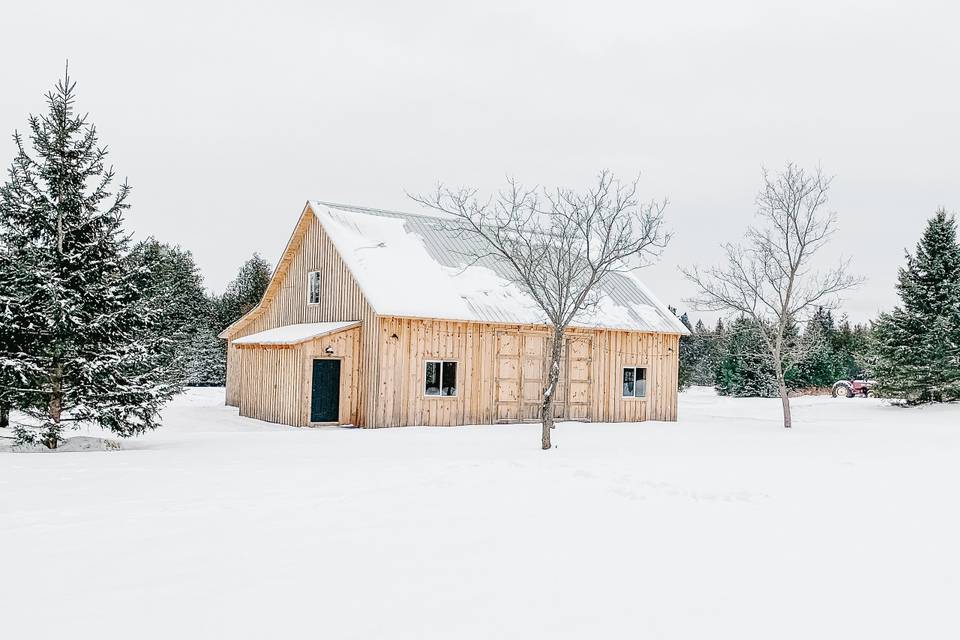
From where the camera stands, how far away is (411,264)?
68.2 ft

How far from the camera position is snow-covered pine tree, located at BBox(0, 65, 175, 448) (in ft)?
40.2

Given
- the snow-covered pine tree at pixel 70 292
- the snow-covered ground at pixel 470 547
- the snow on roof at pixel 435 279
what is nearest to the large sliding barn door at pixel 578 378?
the snow on roof at pixel 435 279

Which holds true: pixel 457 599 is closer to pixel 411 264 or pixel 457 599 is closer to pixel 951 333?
pixel 411 264

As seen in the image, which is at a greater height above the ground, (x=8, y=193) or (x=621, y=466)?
(x=8, y=193)

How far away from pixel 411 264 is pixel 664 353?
8508 mm

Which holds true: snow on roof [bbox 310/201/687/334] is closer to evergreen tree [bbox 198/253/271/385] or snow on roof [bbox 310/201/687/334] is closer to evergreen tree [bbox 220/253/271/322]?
evergreen tree [bbox 198/253/271/385]

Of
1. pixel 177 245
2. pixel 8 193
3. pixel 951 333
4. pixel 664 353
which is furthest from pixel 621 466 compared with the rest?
pixel 177 245

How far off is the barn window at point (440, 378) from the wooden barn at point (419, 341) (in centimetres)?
3

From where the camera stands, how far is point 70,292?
12.2m

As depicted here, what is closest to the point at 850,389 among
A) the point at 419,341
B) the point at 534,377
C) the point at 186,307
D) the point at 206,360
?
the point at 534,377

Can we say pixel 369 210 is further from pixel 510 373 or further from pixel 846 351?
pixel 846 351

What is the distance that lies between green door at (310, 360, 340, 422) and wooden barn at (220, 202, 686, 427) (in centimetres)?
3

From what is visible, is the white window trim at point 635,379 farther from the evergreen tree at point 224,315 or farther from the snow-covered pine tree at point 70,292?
the evergreen tree at point 224,315

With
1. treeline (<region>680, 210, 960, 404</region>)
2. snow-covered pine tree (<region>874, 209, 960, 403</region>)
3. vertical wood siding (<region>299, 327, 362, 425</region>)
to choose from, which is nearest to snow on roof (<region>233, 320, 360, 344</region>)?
vertical wood siding (<region>299, 327, 362, 425</region>)
